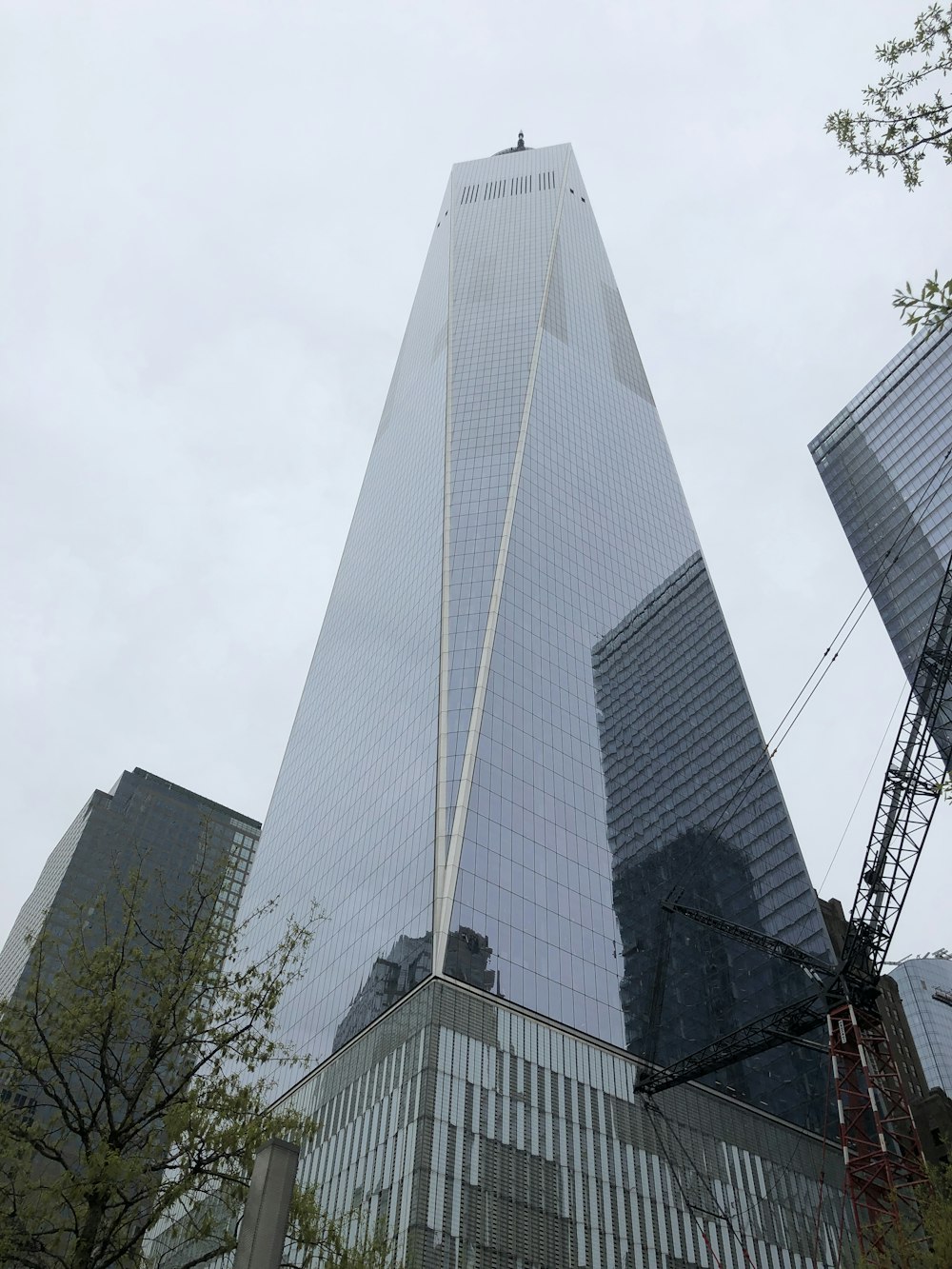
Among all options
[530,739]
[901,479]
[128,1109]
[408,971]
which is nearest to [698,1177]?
[408,971]

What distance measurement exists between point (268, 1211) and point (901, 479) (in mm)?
139876

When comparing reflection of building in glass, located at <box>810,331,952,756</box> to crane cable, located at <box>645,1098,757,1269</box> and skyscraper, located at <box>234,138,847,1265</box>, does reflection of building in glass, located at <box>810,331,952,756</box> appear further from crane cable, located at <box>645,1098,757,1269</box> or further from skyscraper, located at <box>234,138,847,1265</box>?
crane cable, located at <box>645,1098,757,1269</box>

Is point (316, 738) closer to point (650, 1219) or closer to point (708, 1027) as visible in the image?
point (708, 1027)

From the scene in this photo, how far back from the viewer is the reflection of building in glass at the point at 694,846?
6931cm

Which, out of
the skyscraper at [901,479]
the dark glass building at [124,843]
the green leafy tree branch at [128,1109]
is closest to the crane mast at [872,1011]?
the green leafy tree branch at [128,1109]

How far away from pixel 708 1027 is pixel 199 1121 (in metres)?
57.5

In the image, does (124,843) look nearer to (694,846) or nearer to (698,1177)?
(694,846)

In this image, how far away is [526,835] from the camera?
66.1 m

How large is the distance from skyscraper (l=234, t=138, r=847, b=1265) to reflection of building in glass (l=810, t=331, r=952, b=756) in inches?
1187

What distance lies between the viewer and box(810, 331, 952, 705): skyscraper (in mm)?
125312

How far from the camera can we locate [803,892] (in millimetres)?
83562

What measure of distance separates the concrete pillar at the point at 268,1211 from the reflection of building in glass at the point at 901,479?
117894 mm

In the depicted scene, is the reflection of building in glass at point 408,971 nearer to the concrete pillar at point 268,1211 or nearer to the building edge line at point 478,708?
the building edge line at point 478,708

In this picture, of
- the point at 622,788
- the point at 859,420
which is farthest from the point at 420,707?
the point at 859,420
